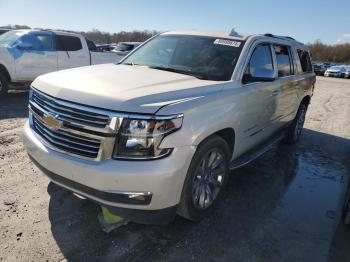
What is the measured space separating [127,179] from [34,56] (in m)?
8.00

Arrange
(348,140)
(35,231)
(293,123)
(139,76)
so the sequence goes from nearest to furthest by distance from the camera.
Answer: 1. (35,231)
2. (139,76)
3. (293,123)
4. (348,140)

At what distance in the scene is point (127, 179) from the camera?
9.03 ft

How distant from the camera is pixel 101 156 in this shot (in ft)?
9.22

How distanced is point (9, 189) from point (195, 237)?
2.25 meters

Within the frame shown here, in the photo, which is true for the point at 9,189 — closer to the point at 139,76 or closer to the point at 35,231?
the point at 35,231

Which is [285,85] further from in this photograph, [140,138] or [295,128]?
[140,138]

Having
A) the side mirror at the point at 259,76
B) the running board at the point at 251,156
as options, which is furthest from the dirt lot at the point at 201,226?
the side mirror at the point at 259,76

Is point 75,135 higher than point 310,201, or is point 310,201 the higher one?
point 75,135

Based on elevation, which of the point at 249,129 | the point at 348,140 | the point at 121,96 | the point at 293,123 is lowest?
the point at 348,140

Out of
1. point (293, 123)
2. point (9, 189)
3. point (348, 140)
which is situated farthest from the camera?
point (348, 140)

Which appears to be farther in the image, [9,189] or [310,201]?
[310,201]

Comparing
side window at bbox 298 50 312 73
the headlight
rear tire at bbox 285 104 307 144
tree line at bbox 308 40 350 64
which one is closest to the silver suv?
the headlight

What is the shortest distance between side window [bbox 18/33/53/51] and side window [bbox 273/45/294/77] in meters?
6.92

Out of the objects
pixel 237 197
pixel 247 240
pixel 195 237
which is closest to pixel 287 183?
pixel 237 197
